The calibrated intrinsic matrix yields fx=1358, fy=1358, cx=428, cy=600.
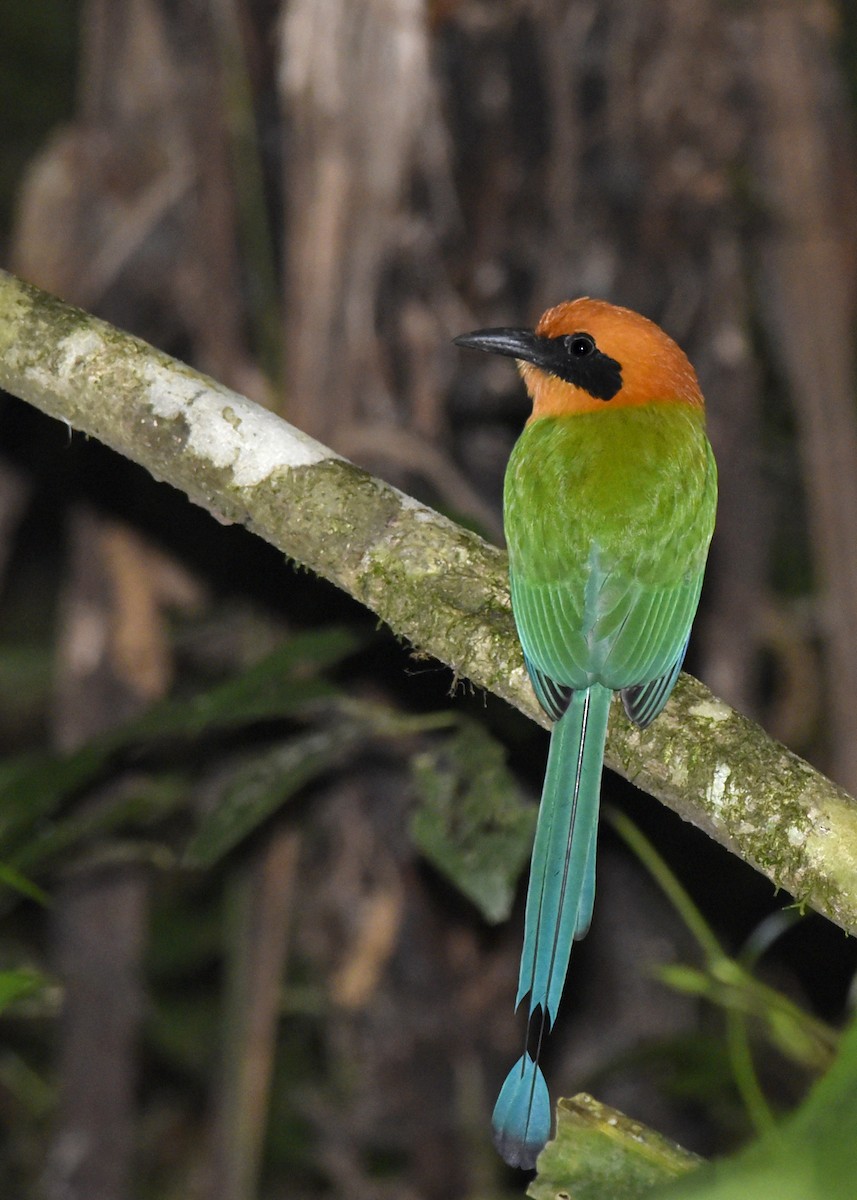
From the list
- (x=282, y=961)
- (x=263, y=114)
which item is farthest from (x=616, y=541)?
(x=263, y=114)

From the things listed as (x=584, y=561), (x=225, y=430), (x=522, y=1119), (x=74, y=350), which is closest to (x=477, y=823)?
(x=584, y=561)

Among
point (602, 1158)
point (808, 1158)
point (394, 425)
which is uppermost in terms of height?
point (394, 425)

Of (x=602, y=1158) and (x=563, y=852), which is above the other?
(x=563, y=852)

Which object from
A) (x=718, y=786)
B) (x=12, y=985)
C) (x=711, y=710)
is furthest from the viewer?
(x=711, y=710)

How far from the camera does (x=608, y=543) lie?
2395 mm

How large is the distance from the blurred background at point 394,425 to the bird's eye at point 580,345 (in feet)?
1.44

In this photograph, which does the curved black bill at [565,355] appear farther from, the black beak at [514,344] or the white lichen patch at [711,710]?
the white lichen patch at [711,710]

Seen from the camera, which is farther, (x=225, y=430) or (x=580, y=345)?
(x=580, y=345)

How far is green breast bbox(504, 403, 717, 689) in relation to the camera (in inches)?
87.4

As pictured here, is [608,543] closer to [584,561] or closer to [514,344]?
[584,561]

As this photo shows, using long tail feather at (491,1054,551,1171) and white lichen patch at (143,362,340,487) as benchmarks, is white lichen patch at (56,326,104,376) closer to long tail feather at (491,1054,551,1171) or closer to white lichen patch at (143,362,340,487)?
white lichen patch at (143,362,340,487)

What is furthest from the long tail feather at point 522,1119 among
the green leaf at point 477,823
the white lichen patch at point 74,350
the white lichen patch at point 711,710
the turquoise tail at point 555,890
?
the white lichen patch at point 74,350

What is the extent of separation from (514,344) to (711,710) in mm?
1171

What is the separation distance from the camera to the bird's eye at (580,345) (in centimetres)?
282
